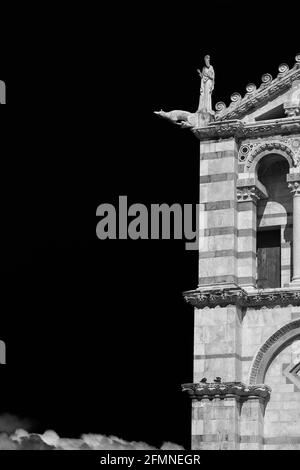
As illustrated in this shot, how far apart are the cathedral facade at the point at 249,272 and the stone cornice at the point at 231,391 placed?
0.07 ft

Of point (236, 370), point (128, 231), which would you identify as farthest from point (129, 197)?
point (236, 370)

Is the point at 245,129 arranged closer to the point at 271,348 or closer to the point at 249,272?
the point at 249,272

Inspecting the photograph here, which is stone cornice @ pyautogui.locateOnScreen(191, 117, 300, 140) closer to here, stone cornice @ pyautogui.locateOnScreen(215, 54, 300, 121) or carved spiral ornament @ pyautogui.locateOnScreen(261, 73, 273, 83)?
stone cornice @ pyautogui.locateOnScreen(215, 54, 300, 121)

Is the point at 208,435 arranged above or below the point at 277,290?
below

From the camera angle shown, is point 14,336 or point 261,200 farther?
point 14,336

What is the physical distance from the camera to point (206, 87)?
34406 mm

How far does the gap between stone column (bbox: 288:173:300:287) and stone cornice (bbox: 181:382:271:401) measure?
2.27 meters

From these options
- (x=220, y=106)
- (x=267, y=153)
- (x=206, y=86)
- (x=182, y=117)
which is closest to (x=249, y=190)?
(x=267, y=153)

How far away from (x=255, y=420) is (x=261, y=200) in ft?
15.6

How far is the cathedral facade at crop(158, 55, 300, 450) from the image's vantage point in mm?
32344

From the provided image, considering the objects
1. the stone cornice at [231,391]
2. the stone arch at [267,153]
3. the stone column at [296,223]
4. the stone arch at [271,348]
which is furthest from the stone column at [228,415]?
the stone arch at [267,153]

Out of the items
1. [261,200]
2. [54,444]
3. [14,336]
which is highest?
[261,200]

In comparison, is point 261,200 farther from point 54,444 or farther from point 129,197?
point 54,444

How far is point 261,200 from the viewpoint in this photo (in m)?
34.0
